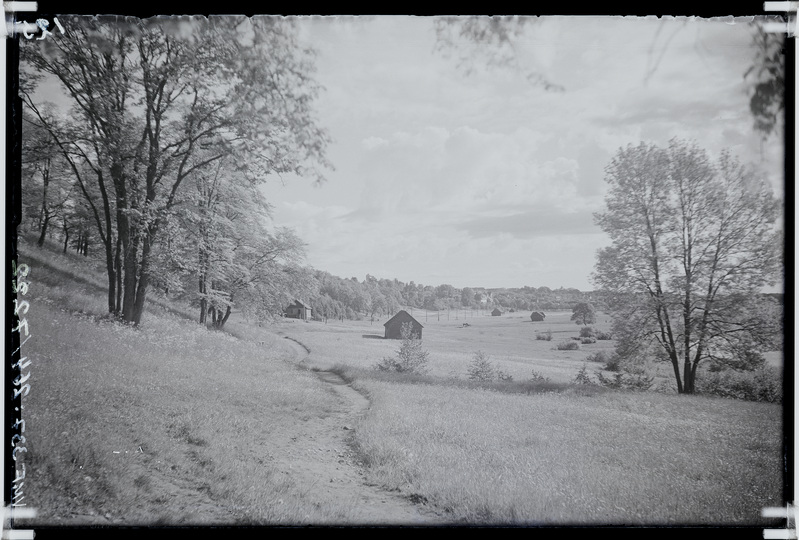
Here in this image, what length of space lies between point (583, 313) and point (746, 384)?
187cm

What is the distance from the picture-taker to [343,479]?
345cm

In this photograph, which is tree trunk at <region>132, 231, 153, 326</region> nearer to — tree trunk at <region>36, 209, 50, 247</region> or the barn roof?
tree trunk at <region>36, 209, 50, 247</region>

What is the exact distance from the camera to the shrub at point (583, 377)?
14.6 ft

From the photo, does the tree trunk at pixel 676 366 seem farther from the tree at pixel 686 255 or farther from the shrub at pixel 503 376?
the shrub at pixel 503 376

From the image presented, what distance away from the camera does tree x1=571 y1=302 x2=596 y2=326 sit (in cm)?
439

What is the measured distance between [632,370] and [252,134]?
5609mm

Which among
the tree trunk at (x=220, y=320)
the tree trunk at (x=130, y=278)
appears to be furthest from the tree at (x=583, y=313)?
the tree trunk at (x=130, y=278)

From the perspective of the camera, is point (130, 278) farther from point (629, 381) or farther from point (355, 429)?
point (629, 381)

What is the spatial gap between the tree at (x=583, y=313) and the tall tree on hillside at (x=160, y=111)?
147 inches

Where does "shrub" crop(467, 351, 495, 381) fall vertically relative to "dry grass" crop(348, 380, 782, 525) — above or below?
above

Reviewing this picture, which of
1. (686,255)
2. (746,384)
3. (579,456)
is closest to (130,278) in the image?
(579,456)

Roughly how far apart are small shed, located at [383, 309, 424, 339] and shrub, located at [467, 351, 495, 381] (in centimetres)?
79

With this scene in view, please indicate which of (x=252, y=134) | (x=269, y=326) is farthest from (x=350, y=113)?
(x=269, y=326)

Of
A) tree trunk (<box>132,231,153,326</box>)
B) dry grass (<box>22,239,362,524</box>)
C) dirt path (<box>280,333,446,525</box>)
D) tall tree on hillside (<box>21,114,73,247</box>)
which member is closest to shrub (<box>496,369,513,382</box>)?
dirt path (<box>280,333,446,525</box>)
